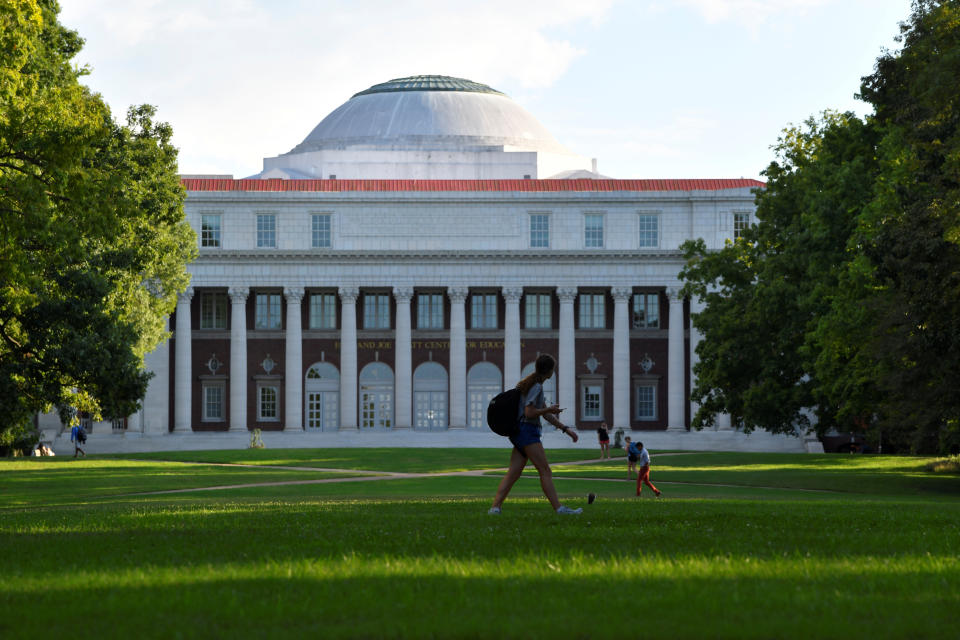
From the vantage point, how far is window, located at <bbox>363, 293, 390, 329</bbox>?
295ft

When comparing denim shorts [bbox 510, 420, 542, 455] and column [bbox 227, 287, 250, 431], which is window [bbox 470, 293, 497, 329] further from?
denim shorts [bbox 510, 420, 542, 455]

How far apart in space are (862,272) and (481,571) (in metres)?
32.8

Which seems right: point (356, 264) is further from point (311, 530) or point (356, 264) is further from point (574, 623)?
point (574, 623)

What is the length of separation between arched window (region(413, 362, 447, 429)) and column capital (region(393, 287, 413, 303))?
4916mm

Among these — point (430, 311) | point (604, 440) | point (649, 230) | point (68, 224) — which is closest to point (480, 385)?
point (430, 311)

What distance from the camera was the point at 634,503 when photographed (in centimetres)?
2378

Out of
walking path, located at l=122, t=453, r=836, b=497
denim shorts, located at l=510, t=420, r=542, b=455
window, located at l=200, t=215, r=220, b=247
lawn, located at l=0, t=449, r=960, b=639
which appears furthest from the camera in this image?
window, located at l=200, t=215, r=220, b=247

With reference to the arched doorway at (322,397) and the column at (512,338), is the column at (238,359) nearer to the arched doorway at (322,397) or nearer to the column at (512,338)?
the arched doorway at (322,397)

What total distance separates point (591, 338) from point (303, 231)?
21.1 meters

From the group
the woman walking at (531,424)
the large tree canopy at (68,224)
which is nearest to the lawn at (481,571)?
the woman walking at (531,424)

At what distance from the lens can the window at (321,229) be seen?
8869 centimetres

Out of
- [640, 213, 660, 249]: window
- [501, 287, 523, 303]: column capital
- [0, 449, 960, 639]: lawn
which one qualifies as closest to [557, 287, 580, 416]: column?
[501, 287, 523, 303]: column capital

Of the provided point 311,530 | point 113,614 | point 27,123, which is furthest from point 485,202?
point 113,614

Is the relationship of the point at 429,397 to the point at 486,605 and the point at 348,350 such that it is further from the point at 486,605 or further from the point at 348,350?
the point at 486,605
